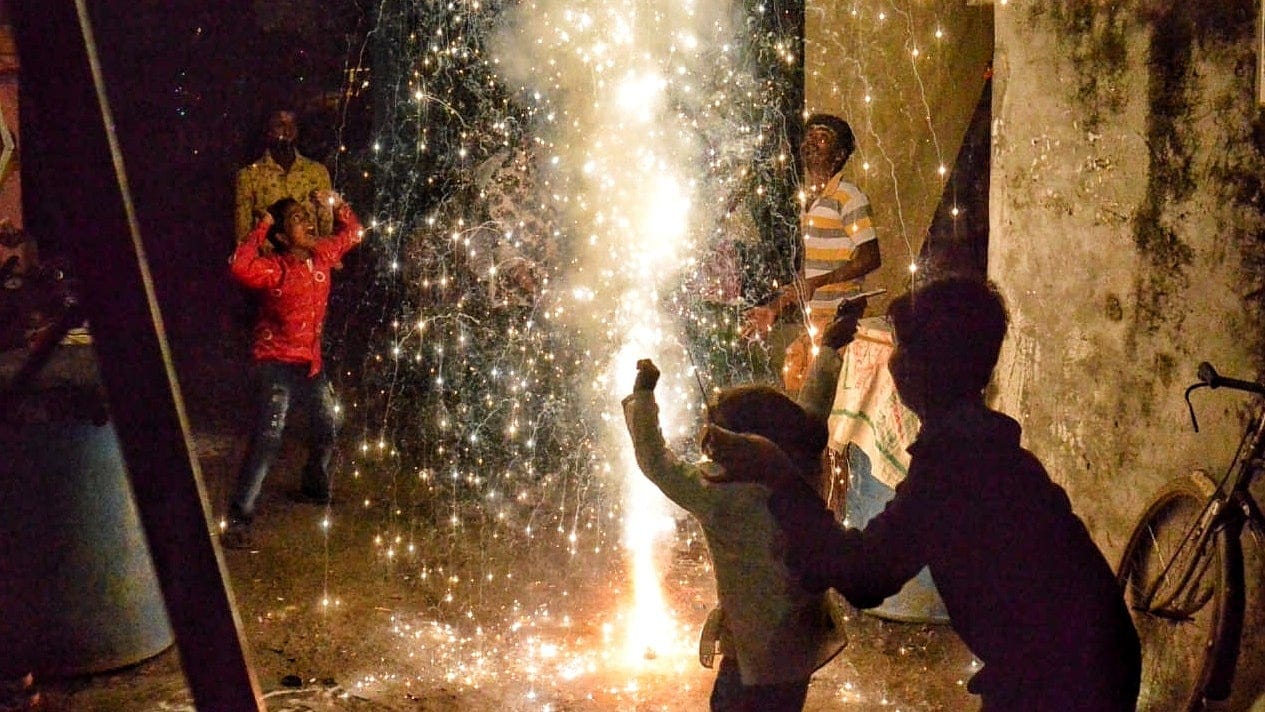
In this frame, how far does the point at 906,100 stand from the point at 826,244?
192 cm

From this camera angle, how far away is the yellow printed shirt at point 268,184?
25.4ft

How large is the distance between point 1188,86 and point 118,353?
11.2ft

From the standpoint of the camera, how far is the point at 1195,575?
3617 millimetres

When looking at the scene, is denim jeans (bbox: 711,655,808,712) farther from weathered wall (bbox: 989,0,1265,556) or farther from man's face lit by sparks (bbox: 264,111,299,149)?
man's face lit by sparks (bbox: 264,111,299,149)

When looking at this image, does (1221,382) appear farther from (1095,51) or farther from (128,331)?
(128,331)

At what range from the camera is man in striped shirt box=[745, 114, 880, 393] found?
539 cm

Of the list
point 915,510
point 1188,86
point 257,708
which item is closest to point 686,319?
point 1188,86

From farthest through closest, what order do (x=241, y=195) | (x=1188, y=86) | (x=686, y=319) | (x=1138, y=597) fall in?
(x=686, y=319) → (x=241, y=195) → (x=1138, y=597) → (x=1188, y=86)

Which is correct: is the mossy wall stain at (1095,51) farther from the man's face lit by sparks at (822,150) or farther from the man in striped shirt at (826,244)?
the man's face lit by sparks at (822,150)

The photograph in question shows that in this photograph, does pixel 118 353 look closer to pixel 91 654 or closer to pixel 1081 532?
pixel 1081 532

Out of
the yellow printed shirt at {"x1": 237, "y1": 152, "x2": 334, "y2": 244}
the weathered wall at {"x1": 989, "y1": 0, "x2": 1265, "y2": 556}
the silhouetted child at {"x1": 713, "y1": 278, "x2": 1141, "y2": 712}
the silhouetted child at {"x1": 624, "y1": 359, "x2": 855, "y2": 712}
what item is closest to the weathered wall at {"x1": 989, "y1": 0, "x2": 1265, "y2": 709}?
the weathered wall at {"x1": 989, "y1": 0, "x2": 1265, "y2": 556}

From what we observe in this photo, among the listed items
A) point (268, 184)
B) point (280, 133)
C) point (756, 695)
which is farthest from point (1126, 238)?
point (280, 133)

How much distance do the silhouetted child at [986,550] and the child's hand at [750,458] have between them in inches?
6.6

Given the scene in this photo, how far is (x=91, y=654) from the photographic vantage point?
14.3 feet
